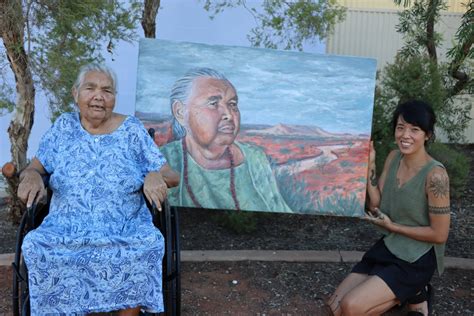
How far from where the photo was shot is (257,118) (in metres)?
3.69

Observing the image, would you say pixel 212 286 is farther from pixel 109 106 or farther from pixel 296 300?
pixel 109 106

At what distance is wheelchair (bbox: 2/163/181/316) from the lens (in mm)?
2525

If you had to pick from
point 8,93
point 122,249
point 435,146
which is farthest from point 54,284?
point 435,146

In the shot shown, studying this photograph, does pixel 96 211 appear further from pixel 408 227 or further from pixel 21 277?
pixel 408 227

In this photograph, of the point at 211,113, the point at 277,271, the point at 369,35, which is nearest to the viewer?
the point at 277,271

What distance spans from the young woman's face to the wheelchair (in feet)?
3.94

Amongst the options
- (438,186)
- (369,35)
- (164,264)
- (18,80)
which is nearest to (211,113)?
(164,264)

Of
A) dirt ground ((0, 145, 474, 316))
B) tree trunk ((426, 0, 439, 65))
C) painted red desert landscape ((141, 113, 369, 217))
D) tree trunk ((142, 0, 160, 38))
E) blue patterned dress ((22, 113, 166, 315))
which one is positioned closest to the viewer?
blue patterned dress ((22, 113, 166, 315))

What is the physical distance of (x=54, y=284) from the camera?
8.07 ft

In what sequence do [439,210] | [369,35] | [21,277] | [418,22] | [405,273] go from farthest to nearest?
[369,35] < [418,22] < [405,273] < [439,210] < [21,277]

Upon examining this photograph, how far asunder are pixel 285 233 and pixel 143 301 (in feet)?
6.56

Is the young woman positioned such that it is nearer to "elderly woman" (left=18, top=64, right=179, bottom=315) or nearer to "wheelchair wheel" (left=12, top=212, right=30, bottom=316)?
"elderly woman" (left=18, top=64, right=179, bottom=315)

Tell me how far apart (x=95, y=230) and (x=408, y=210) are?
156cm

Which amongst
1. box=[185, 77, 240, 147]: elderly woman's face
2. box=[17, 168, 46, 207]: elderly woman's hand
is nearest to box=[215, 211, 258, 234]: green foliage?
box=[185, 77, 240, 147]: elderly woman's face
